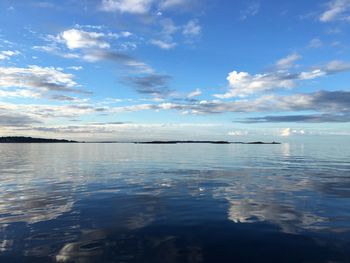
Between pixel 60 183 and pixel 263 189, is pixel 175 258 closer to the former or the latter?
pixel 263 189

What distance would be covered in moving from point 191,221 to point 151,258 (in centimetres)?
591

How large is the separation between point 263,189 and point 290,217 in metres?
11.3

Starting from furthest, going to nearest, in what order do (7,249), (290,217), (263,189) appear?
1. (263,189)
2. (290,217)
3. (7,249)

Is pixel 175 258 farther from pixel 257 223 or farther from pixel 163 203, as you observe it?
pixel 163 203

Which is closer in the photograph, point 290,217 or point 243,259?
point 243,259

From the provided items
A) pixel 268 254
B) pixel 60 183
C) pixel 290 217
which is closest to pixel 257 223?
pixel 290 217

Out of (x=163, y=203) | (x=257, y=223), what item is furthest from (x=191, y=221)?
(x=163, y=203)

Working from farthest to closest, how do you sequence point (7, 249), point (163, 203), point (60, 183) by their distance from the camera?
point (60, 183)
point (163, 203)
point (7, 249)

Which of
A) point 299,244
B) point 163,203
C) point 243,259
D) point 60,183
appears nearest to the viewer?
point 243,259

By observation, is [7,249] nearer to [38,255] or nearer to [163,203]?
[38,255]

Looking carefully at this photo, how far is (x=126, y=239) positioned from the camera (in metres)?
15.0

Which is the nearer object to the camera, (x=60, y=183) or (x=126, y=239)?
(x=126, y=239)

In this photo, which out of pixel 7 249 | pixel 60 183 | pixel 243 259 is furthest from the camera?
pixel 60 183

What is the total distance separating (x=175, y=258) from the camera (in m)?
12.8
